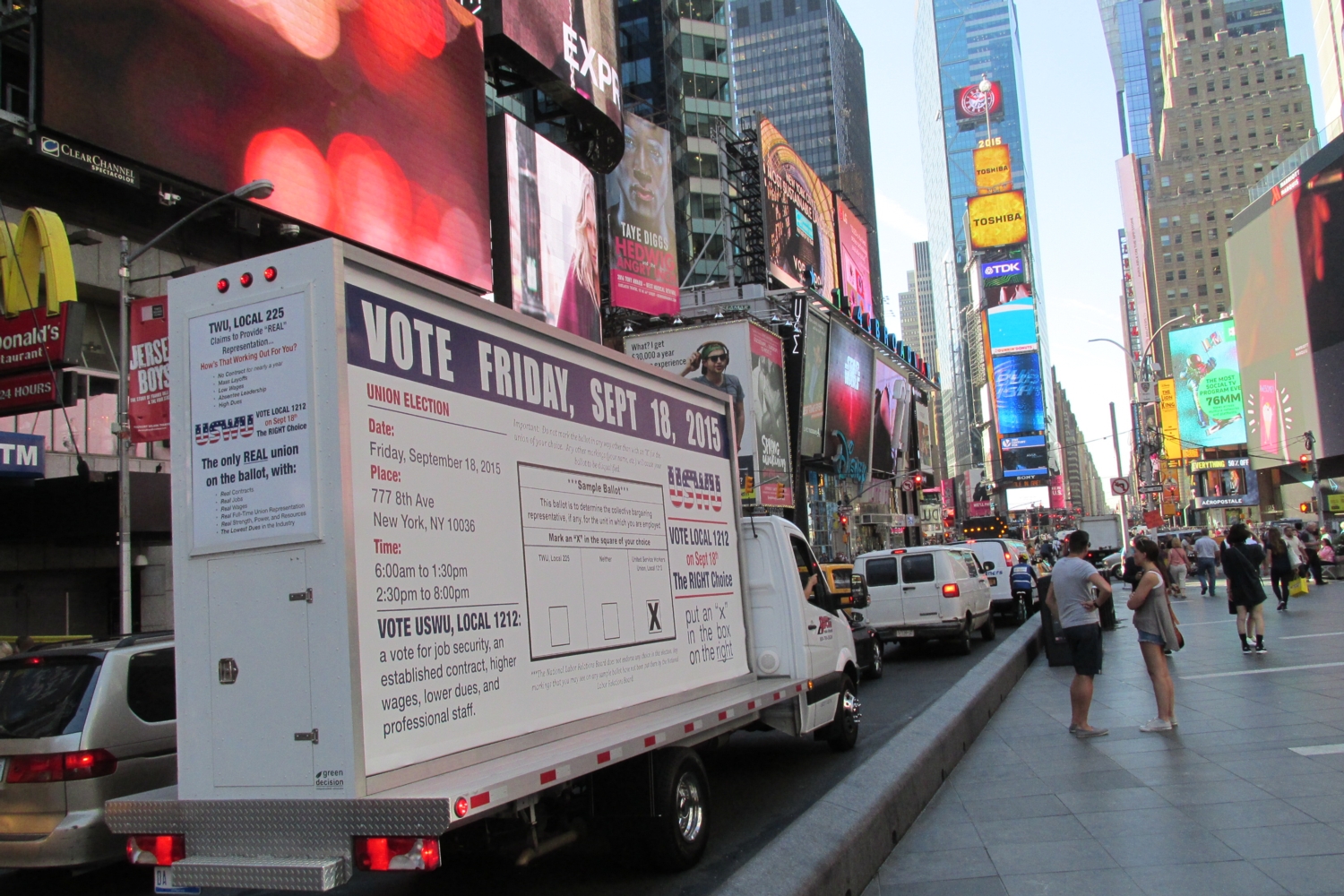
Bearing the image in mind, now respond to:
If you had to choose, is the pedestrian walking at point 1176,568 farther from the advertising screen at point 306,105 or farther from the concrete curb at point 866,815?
the advertising screen at point 306,105

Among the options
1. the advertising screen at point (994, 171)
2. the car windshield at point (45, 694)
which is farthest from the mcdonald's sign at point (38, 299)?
the advertising screen at point (994, 171)

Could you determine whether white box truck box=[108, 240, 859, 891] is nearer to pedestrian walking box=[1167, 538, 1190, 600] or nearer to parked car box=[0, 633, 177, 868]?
parked car box=[0, 633, 177, 868]

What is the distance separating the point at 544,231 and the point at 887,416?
3509cm

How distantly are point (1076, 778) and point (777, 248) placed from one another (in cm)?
4632

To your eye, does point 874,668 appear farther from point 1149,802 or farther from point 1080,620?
point 1149,802

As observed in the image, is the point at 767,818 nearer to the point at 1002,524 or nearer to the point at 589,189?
the point at 589,189

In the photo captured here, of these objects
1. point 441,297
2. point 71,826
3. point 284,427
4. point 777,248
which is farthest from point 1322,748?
point 777,248

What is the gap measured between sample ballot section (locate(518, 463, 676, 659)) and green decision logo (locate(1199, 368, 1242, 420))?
365 feet

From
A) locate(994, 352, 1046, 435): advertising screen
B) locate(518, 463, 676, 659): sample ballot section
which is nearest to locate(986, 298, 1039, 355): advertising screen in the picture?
locate(994, 352, 1046, 435): advertising screen

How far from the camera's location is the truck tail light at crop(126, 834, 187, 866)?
16.3 ft

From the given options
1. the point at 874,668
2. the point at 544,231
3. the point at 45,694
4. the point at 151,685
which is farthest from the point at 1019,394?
the point at 45,694

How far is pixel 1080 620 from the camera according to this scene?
32.1ft

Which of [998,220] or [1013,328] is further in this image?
[998,220]

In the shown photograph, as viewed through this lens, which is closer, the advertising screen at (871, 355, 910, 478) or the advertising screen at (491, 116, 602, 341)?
the advertising screen at (491, 116, 602, 341)
